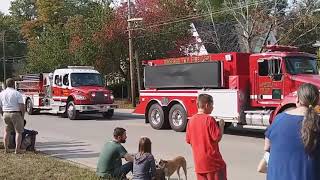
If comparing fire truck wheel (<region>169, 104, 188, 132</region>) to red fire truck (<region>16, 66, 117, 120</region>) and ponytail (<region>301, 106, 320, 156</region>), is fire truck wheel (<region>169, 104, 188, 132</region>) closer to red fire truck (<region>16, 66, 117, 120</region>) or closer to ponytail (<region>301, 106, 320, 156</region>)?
red fire truck (<region>16, 66, 117, 120</region>)

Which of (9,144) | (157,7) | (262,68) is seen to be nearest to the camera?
(9,144)

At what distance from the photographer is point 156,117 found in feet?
64.7

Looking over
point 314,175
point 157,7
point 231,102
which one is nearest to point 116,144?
point 314,175

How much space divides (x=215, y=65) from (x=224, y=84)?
660 millimetres

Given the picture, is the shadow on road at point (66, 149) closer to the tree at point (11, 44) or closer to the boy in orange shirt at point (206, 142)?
the boy in orange shirt at point (206, 142)

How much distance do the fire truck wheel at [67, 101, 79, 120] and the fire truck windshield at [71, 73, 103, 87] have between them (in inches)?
39.1

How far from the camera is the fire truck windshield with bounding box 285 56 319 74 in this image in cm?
1554

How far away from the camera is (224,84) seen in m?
Result: 16.9

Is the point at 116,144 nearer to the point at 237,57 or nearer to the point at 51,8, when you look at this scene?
the point at 237,57

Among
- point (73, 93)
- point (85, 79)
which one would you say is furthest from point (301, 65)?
point (85, 79)

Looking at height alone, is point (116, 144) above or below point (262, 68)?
below

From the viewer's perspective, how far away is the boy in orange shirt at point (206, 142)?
5996 millimetres

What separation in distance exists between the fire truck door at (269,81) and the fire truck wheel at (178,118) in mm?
3078

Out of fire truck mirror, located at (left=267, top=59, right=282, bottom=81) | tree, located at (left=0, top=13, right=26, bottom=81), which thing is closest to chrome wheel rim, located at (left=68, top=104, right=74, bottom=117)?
fire truck mirror, located at (left=267, top=59, right=282, bottom=81)
